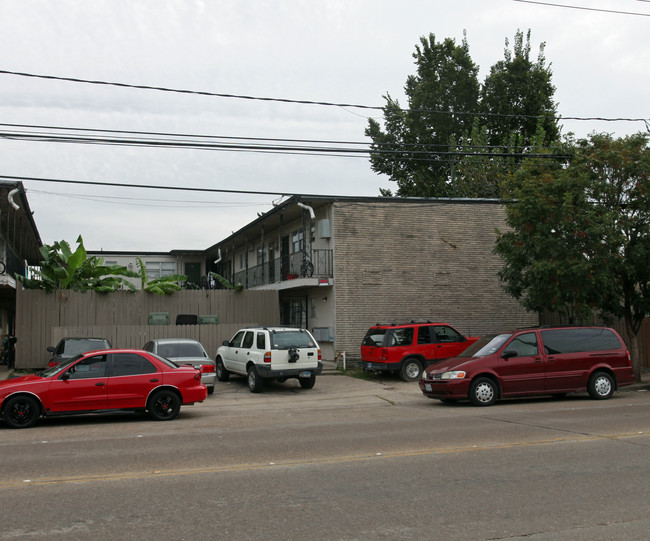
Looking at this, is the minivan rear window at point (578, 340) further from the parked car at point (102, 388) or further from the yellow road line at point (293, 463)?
the parked car at point (102, 388)

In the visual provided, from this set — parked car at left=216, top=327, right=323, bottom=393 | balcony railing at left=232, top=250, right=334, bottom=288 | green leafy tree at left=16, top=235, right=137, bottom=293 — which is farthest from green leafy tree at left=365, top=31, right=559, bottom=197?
parked car at left=216, top=327, right=323, bottom=393

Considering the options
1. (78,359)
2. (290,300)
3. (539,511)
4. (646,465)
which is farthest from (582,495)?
(290,300)

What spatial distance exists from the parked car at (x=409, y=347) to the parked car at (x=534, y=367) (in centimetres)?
465

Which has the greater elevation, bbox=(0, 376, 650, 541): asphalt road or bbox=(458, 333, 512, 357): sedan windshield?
bbox=(458, 333, 512, 357): sedan windshield

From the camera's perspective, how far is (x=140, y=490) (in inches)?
270

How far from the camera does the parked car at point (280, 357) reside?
57.8ft

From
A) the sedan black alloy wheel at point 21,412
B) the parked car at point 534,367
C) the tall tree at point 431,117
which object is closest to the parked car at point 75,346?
the sedan black alloy wheel at point 21,412

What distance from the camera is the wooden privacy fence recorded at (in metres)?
22.7

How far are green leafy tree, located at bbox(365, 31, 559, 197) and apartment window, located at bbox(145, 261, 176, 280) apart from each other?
15.9 metres

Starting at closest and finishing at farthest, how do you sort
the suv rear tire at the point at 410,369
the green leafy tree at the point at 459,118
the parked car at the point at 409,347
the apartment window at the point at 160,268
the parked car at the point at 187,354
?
the parked car at the point at 187,354 → the parked car at the point at 409,347 → the suv rear tire at the point at 410,369 → the green leafy tree at the point at 459,118 → the apartment window at the point at 160,268

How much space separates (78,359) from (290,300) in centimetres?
1808

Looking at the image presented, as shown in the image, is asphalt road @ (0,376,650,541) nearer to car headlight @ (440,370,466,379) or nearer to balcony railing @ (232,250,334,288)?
car headlight @ (440,370,466,379)

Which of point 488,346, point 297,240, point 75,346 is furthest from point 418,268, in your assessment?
point 75,346

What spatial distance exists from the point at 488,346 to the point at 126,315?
14599mm
